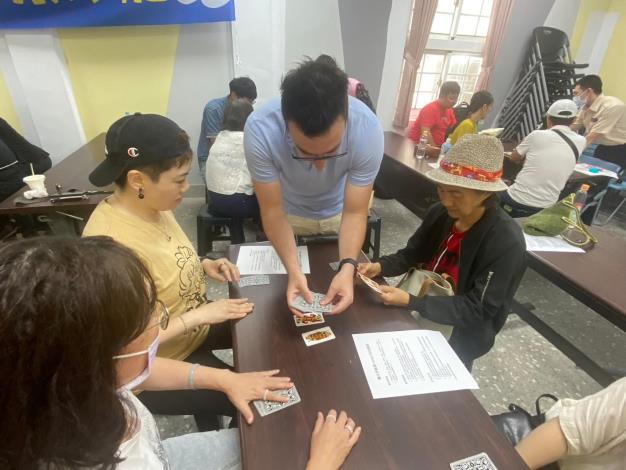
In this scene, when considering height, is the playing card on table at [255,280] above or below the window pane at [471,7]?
below

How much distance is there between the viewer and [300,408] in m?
0.80

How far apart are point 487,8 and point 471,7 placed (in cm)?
25

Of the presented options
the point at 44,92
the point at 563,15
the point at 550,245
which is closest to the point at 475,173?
the point at 550,245

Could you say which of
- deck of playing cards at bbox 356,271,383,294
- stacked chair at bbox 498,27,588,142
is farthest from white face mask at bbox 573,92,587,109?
deck of playing cards at bbox 356,271,383,294

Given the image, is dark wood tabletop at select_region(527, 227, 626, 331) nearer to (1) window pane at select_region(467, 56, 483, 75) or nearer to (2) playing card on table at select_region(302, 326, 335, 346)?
(2) playing card on table at select_region(302, 326, 335, 346)

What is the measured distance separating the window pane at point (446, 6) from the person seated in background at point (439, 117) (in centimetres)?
170

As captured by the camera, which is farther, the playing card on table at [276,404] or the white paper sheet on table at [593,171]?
the white paper sheet on table at [593,171]

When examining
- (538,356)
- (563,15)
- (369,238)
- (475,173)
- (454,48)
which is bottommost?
(538,356)

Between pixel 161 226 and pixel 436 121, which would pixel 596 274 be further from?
pixel 436 121

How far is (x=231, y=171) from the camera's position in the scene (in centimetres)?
236

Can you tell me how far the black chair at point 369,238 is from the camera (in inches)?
60.1

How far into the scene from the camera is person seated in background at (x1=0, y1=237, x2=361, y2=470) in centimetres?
42

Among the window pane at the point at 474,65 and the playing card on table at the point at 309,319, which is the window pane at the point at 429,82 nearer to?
the window pane at the point at 474,65

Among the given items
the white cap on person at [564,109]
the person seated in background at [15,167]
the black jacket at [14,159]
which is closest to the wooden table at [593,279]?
the white cap on person at [564,109]
